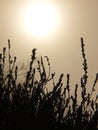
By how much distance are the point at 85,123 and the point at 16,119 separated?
16 centimetres

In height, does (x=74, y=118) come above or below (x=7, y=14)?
below

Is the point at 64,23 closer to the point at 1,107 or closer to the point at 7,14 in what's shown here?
the point at 7,14

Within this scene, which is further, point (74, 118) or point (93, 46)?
point (93, 46)

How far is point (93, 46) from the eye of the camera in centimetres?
184

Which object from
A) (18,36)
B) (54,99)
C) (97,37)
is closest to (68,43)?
(97,37)

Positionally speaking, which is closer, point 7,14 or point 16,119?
point 16,119

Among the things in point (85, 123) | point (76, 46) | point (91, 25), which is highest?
point (91, 25)

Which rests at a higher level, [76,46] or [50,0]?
[50,0]

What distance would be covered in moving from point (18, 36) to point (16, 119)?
120 centimetres

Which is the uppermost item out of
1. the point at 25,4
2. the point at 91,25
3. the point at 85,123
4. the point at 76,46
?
the point at 25,4

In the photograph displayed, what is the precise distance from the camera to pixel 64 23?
1.85 meters

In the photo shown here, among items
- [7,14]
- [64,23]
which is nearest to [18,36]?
[7,14]

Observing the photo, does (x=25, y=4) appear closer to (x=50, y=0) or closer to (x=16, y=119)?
(x=50, y=0)

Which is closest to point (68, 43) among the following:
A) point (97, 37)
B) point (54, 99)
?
point (97, 37)
